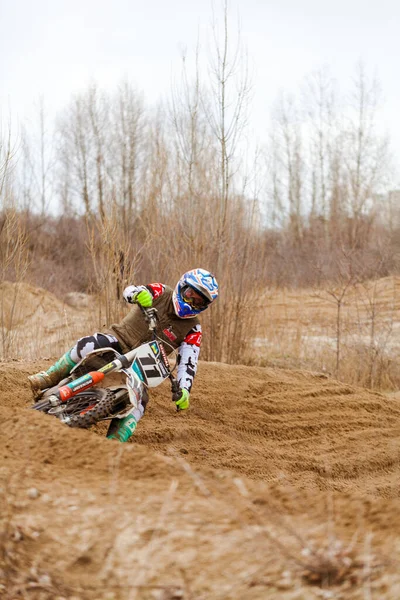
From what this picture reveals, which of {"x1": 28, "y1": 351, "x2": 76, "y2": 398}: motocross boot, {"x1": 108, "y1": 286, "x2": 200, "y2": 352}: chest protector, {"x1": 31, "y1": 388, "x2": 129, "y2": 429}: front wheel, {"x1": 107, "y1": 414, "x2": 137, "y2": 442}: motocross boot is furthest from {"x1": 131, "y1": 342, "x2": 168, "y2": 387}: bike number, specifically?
{"x1": 28, "y1": 351, "x2": 76, "y2": 398}: motocross boot

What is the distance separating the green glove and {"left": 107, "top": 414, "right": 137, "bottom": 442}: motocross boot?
37.6 inches

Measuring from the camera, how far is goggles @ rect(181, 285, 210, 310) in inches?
212

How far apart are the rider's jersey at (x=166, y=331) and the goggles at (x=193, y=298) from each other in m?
0.26

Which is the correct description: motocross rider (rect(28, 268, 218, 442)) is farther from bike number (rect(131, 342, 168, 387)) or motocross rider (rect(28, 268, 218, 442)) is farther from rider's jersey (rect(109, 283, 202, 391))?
bike number (rect(131, 342, 168, 387))

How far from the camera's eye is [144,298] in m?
5.30

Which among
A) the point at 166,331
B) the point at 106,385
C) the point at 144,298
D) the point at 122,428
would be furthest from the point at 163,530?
the point at 166,331

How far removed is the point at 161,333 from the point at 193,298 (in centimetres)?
50

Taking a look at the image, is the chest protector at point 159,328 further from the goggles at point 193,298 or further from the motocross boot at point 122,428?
the motocross boot at point 122,428

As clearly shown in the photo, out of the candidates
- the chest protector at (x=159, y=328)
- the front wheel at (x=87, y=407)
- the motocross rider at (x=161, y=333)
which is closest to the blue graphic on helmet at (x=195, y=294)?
the motocross rider at (x=161, y=333)

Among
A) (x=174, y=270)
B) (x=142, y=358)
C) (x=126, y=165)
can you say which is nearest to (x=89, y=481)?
(x=142, y=358)

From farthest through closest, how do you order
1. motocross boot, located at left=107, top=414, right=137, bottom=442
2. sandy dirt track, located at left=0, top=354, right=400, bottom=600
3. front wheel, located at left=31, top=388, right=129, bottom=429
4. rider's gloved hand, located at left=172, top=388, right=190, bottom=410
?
rider's gloved hand, located at left=172, top=388, right=190, bottom=410 < motocross boot, located at left=107, top=414, right=137, bottom=442 < front wheel, located at left=31, top=388, right=129, bottom=429 < sandy dirt track, located at left=0, top=354, right=400, bottom=600

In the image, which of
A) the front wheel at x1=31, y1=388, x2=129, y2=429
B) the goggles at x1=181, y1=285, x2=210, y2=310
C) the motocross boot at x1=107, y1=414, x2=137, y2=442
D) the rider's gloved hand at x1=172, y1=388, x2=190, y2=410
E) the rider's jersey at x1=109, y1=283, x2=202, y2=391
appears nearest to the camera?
the front wheel at x1=31, y1=388, x2=129, y2=429

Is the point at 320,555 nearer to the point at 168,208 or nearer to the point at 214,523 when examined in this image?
the point at 214,523

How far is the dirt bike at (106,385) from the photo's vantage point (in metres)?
4.75
